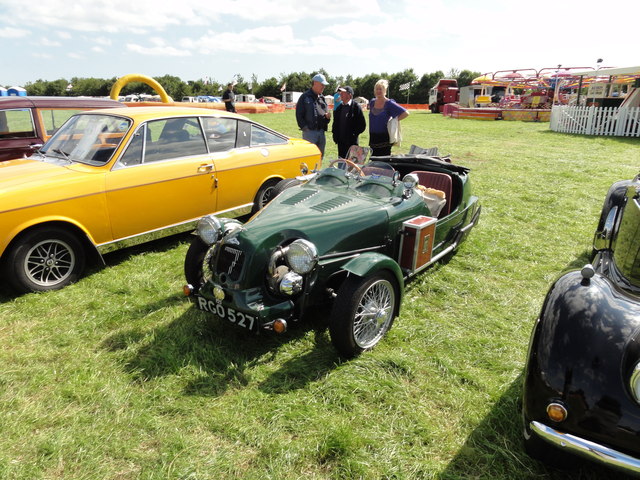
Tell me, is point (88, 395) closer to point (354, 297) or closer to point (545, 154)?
point (354, 297)

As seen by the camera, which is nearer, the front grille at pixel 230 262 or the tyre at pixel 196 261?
the front grille at pixel 230 262

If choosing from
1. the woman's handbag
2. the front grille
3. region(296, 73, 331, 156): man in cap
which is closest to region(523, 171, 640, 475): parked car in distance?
the front grille

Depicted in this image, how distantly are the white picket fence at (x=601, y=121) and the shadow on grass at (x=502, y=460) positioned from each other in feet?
58.6

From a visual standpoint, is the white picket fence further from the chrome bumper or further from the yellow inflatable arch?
the chrome bumper

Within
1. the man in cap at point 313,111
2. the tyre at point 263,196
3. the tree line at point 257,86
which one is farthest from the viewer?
the tree line at point 257,86

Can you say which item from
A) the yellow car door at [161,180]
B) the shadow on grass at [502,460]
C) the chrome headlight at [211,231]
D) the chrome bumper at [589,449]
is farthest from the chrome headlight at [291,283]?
the yellow car door at [161,180]

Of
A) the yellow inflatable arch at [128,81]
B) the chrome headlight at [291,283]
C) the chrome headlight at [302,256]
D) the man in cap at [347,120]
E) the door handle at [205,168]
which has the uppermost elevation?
the yellow inflatable arch at [128,81]

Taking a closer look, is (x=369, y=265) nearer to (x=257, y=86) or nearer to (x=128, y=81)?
(x=128, y=81)

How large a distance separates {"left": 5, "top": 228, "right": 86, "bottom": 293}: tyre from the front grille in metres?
1.96

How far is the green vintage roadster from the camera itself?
305cm

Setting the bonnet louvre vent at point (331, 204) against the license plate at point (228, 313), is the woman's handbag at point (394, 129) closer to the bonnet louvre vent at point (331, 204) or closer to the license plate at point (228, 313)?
the bonnet louvre vent at point (331, 204)

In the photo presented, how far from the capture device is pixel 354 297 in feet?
9.84

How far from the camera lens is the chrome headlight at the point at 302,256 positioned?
118 inches

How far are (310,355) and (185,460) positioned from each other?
1.16 meters
